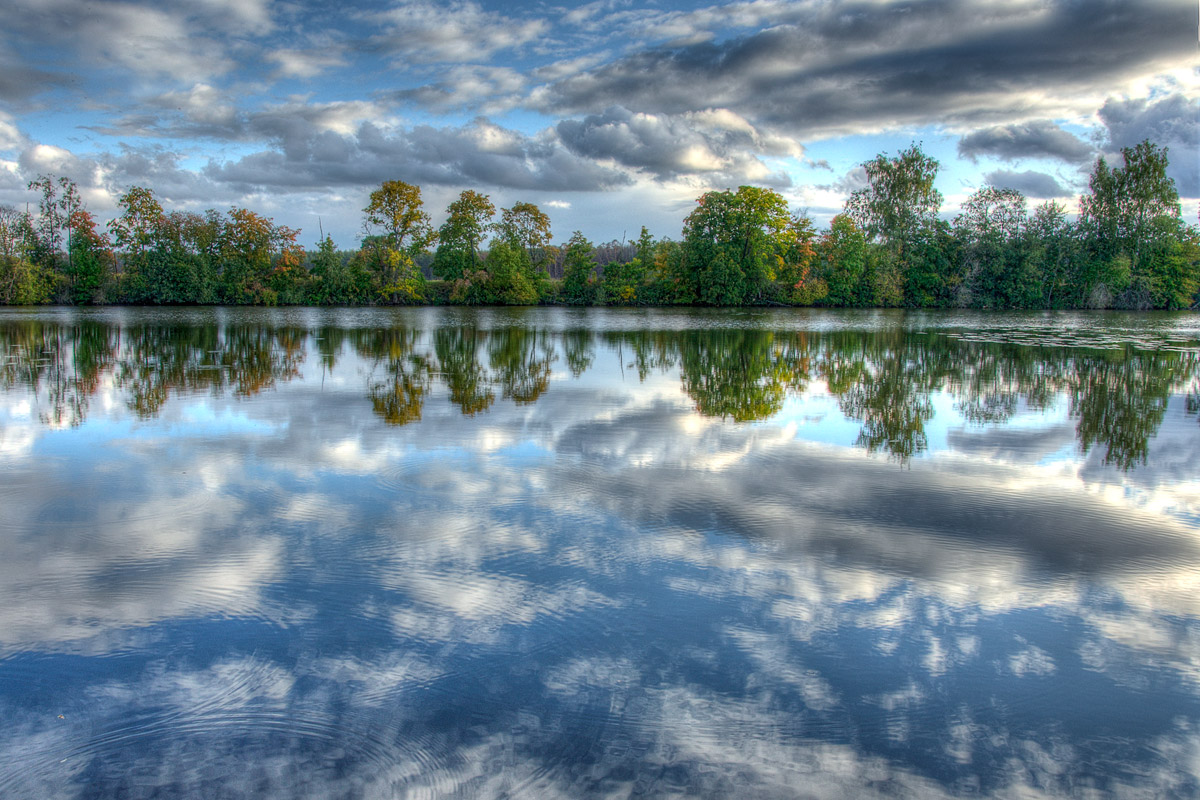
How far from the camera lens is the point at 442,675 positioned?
3.06m

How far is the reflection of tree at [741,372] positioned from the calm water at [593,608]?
1.47m

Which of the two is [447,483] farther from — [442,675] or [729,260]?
[729,260]

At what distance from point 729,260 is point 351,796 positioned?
5652cm

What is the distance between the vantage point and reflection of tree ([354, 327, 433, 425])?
9.53 meters

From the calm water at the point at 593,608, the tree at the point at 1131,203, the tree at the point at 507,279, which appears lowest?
the calm water at the point at 593,608

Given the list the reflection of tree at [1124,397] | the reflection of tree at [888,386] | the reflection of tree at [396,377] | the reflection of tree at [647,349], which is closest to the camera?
the reflection of tree at [1124,397]

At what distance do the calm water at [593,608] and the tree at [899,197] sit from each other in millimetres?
59927

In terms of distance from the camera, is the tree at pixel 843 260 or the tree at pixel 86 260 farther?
the tree at pixel 843 260

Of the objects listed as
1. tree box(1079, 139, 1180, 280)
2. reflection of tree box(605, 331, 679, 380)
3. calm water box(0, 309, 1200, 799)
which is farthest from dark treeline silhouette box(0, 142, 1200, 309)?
calm water box(0, 309, 1200, 799)

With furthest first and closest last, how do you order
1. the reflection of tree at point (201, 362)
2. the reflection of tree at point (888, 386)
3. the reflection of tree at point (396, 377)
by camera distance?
the reflection of tree at point (201, 362)
the reflection of tree at point (396, 377)
the reflection of tree at point (888, 386)

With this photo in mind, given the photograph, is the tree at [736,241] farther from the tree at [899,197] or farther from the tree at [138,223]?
the tree at [138,223]

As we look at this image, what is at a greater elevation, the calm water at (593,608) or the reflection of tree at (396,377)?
the reflection of tree at (396,377)

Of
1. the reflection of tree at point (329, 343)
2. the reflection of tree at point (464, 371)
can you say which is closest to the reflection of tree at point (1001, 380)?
the reflection of tree at point (464, 371)

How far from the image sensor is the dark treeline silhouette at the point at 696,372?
9672 millimetres
